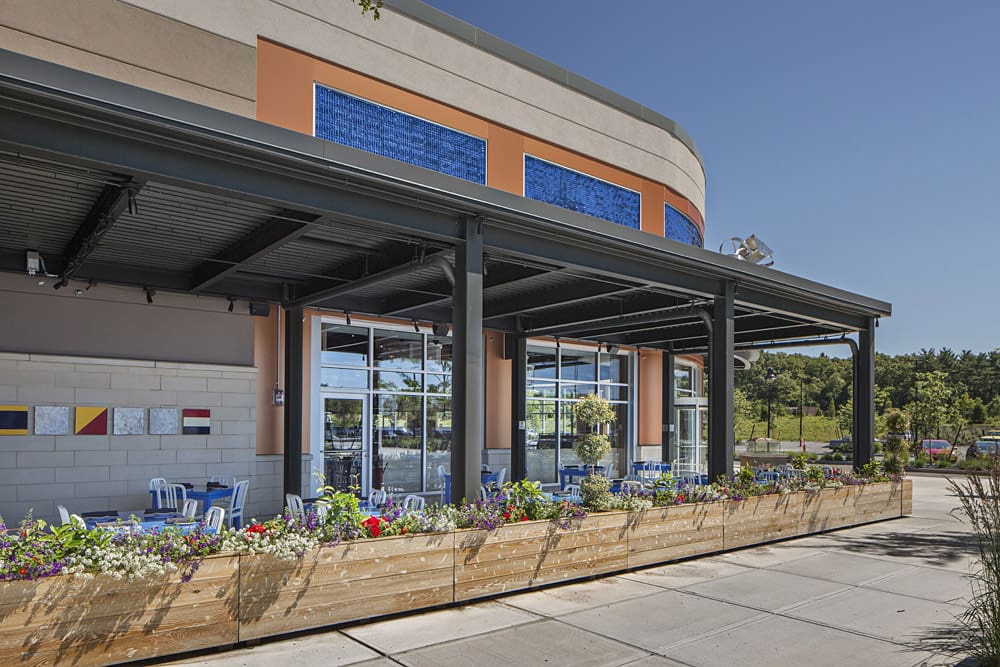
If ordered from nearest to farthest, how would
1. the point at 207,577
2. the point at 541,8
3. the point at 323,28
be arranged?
the point at 207,577
the point at 323,28
the point at 541,8

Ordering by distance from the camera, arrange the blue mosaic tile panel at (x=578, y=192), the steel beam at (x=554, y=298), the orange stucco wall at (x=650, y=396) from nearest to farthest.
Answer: the steel beam at (x=554, y=298), the blue mosaic tile panel at (x=578, y=192), the orange stucco wall at (x=650, y=396)

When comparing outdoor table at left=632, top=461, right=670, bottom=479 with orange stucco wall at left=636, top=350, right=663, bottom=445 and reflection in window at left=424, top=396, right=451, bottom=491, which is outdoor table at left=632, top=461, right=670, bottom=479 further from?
reflection in window at left=424, top=396, right=451, bottom=491

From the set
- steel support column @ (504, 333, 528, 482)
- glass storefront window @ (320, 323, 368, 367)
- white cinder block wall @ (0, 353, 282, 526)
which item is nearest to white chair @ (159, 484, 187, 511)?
white cinder block wall @ (0, 353, 282, 526)

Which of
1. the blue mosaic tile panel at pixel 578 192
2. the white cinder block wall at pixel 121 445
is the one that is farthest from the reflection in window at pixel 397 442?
the blue mosaic tile panel at pixel 578 192

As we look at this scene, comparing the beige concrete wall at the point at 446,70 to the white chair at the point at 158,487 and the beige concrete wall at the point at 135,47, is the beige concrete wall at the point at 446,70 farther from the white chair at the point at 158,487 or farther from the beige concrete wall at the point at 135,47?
the white chair at the point at 158,487

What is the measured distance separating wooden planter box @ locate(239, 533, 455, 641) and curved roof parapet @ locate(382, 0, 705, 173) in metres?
11.3

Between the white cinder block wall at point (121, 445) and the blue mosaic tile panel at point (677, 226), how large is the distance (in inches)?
451

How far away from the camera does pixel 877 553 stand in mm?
10031

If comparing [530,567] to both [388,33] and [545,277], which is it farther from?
[388,33]

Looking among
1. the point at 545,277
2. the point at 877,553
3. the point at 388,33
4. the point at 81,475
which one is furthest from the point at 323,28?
the point at 877,553

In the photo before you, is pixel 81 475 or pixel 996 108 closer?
pixel 81 475

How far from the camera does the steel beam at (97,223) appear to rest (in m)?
7.02

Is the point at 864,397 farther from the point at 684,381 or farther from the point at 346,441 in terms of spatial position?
the point at 346,441

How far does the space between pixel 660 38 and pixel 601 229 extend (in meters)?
11.1
